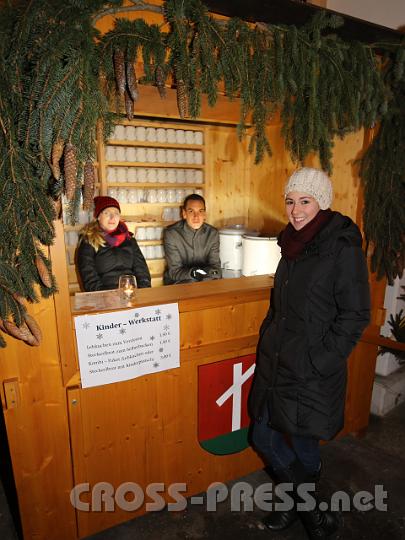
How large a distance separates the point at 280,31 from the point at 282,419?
2.10 meters

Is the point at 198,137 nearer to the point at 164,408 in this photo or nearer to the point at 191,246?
the point at 191,246

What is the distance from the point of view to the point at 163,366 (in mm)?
2227

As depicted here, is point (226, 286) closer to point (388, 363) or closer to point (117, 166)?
point (388, 363)

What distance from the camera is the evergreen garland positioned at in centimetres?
137

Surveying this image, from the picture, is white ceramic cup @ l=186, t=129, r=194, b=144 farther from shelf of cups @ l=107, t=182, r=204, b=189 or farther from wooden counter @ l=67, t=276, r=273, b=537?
wooden counter @ l=67, t=276, r=273, b=537

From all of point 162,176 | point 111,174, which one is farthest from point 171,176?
point 111,174

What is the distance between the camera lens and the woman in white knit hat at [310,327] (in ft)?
5.96

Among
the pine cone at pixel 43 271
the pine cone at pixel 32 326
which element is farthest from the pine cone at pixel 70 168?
the pine cone at pixel 32 326

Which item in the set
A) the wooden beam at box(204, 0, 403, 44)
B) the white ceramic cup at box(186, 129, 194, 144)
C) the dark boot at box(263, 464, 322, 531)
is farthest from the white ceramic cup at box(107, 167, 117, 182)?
the dark boot at box(263, 464, 322, 531)

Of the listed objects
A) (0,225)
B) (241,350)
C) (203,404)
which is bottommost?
(203,404)

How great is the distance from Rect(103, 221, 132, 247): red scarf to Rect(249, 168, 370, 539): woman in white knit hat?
1587 millimetres

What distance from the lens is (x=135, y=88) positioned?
1.68 m

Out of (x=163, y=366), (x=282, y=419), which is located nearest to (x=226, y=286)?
(x=163, y=366)

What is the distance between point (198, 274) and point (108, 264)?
89 cm
